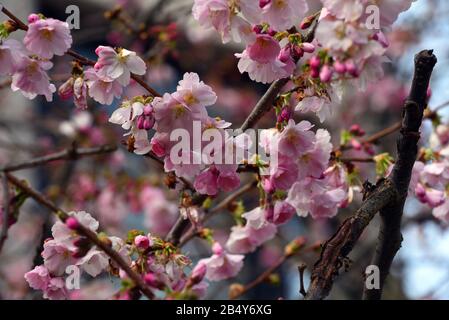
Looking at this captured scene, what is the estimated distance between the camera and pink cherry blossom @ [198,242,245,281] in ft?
7.64

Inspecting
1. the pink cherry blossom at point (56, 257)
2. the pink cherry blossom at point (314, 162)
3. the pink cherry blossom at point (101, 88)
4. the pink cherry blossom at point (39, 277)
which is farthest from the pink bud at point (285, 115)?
the pink cherry blossom at point (39, 277)

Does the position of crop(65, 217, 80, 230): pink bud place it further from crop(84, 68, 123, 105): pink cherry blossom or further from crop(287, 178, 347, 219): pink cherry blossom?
crop(287, 178, 347, 219): pink cherry blossom

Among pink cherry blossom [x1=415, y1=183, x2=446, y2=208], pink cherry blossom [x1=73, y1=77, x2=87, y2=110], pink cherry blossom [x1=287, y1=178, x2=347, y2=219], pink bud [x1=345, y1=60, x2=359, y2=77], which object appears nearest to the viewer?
pink bud [x1=345, y1=60, x2=359, y2=77]

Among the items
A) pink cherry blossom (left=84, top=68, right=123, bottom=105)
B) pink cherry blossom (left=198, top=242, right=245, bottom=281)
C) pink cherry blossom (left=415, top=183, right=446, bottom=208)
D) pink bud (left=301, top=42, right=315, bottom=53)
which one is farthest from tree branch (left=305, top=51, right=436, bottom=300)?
pink cherry blossom (left=84, top=68, right=123, bottom=105)

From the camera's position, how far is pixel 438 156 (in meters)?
2.32

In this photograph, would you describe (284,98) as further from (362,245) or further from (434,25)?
(434,25)

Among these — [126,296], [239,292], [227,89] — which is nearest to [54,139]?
[227,89]

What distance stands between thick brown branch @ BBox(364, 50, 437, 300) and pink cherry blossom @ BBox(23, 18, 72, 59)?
0.93 metres

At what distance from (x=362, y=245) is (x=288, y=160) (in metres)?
3.17

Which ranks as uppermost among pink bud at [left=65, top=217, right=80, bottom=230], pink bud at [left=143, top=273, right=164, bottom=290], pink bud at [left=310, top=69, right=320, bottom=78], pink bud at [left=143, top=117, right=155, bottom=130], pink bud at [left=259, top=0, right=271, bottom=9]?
pink bud at [left=259, top=0, right=271, bottom=9]

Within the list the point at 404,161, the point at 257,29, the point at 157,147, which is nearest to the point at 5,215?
the point at 157,147

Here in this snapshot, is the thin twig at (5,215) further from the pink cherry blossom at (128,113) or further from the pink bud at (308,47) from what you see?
the pink bud at (308,47)

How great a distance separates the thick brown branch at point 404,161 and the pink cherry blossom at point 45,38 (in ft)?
3.04

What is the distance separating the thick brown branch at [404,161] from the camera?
5.64 feet
